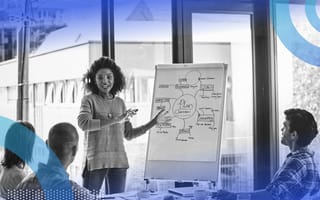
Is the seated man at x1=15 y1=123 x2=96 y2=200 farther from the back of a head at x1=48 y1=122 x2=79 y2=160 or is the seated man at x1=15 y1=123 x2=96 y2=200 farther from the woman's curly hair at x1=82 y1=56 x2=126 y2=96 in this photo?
the woman's curly hair at x1=82 y1=56 x2=126 y2=96

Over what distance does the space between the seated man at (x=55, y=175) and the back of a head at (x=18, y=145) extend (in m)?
0.10

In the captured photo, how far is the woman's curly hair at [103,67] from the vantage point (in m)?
3.15

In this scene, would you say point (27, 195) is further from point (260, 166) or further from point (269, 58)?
point (269, 58)

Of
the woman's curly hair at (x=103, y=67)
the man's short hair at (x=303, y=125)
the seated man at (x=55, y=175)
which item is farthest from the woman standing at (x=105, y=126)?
the man's short hair at (x=303, y=125)

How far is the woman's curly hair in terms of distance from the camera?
315cm

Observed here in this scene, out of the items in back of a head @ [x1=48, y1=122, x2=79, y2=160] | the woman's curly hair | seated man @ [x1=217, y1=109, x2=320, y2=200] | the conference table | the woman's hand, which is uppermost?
the woman's curly hair

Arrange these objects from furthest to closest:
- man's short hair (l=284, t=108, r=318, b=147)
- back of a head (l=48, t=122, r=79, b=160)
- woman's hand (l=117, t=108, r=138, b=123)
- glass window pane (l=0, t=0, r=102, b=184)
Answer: woman's hand (l=117, t=108, r=138, b=123), man's short hair (l=284, t=108, r=318, b=147), glass window pane (l=0, t=0, r=102, b=184), back of a head (l=48, t=122, r=79, b=160)

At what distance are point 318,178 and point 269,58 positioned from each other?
52.4 inches

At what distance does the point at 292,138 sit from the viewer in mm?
3047

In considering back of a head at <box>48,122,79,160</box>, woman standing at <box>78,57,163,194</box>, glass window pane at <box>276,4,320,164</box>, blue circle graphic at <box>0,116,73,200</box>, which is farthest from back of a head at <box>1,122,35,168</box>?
glass window pane at <box>276,4,320,164</box>

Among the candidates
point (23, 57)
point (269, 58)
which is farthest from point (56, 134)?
point (269, 58)

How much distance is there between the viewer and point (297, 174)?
2.81m

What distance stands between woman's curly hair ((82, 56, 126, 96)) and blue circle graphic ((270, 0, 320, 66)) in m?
1.35

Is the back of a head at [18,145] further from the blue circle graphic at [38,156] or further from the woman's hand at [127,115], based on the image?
the woman's hand at [127,115]
